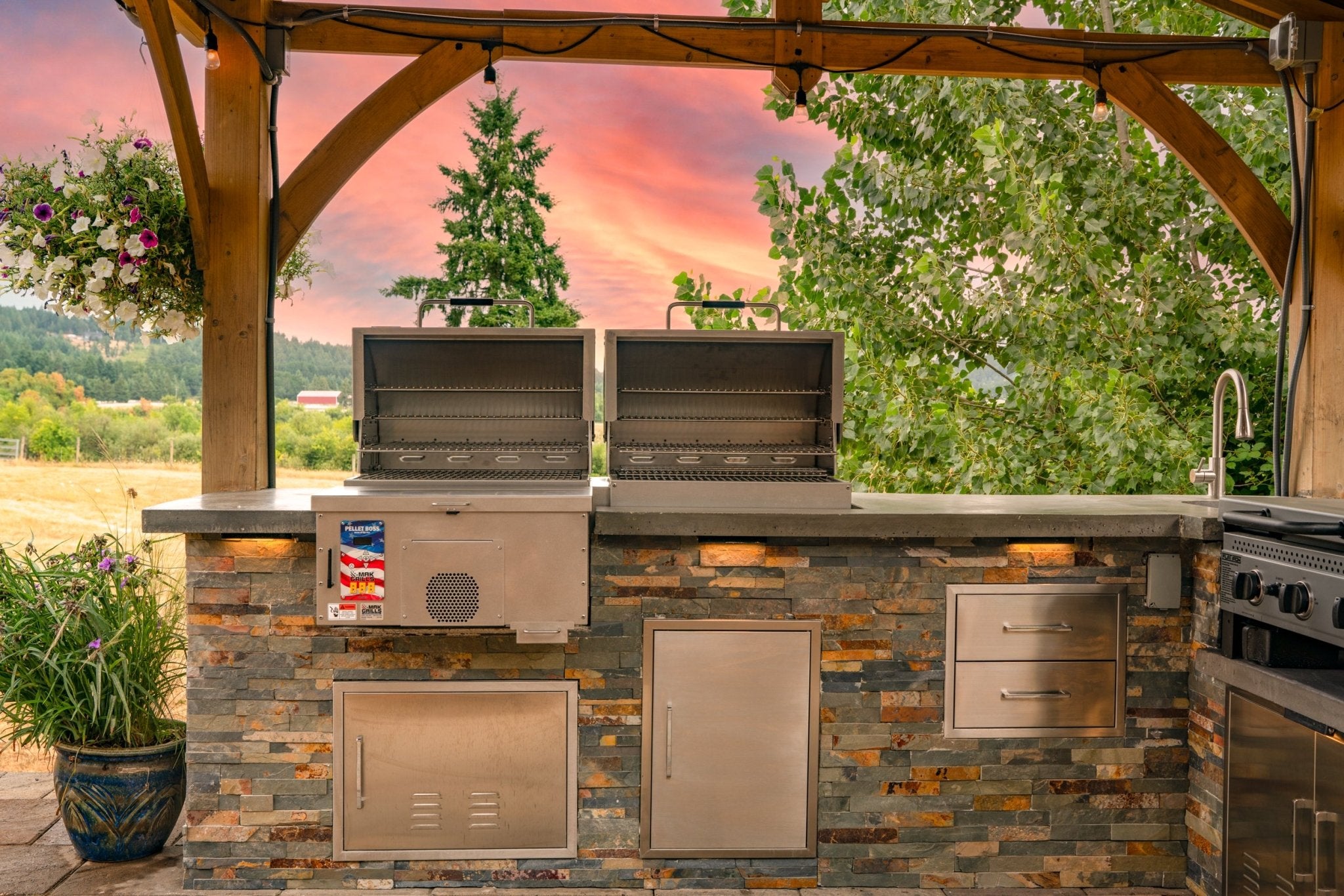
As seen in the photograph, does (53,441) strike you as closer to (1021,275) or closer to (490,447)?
(490,447)

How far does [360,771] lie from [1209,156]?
3.93m

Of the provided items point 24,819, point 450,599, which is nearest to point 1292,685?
point 450,599

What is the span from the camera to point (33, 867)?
2918 millimetres

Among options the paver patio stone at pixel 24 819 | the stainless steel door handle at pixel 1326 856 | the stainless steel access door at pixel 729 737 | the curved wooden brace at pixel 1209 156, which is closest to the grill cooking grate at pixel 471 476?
the stainless steel access door at pixel 729 737

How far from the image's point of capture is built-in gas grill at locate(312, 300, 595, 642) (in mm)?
2633

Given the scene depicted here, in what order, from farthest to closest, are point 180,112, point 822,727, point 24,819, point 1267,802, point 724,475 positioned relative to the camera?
point 24,819
point 724,475
point 180,112
point 822,727
point 1267,802

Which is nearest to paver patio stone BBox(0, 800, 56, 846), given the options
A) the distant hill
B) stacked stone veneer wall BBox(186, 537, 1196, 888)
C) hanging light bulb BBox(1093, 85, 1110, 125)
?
stacked stone veneer wall BBox(186, 537, 1196, 888)

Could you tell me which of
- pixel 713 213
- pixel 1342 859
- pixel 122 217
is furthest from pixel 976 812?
pixel 713 213

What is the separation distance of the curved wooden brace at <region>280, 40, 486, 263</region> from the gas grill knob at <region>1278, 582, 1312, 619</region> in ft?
10.5

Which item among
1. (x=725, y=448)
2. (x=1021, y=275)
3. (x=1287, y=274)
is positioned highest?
(x=1021, y=275)

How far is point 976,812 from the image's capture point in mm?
2930

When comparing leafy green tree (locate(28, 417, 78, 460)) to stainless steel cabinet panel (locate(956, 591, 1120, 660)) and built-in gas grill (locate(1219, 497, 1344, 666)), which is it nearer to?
stainless steel cabinet panel (locate(956, 591, 1120, 660))

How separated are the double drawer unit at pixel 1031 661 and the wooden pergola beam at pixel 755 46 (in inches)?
82.1

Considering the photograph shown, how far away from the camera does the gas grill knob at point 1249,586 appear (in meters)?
2.58
